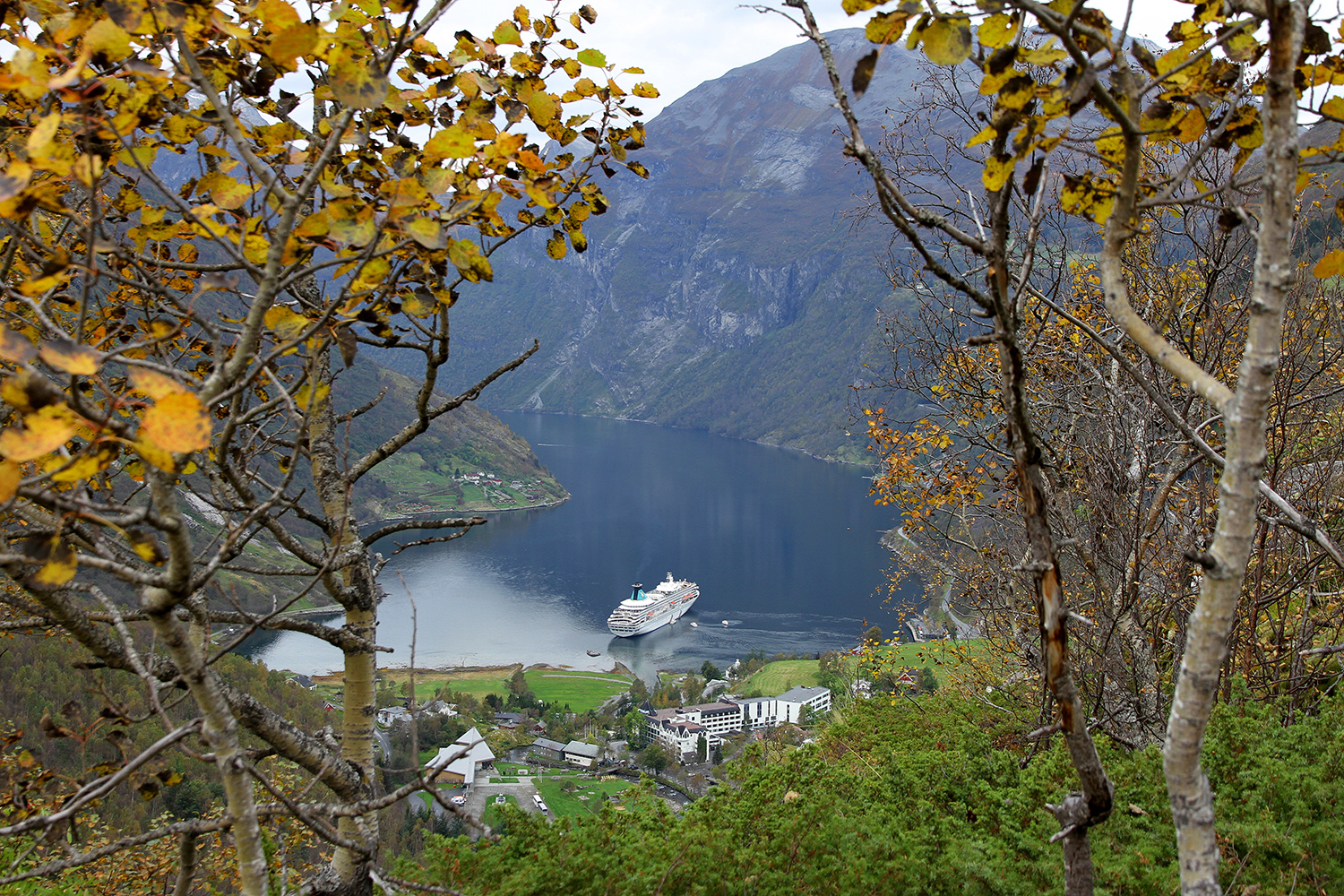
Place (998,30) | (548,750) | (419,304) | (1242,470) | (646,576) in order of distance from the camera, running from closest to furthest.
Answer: (1242,470) → (998,30) → (419,304) → (548,750) → (646,576)

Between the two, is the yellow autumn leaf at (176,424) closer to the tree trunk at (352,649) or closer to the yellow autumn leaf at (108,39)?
the yellow autumn leaf at (108,39)

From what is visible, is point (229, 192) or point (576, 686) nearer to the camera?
point (229, 192)

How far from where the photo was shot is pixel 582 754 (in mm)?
27594

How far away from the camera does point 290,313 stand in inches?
71.7

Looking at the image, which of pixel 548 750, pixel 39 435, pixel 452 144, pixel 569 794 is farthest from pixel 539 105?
pixel 548 750

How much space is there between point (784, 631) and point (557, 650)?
12.5 m

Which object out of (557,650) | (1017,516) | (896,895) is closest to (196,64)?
(896,895)

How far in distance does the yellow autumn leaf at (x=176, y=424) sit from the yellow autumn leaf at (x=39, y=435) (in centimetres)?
9

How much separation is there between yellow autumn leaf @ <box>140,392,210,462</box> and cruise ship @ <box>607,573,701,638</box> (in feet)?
151

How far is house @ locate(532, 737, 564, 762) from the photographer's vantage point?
27819mm

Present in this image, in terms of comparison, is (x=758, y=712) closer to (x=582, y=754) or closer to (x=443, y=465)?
(x=582, y=754)

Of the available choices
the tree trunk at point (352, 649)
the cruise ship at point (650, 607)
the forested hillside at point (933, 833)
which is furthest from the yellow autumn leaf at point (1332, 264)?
the cruise ship at point (650, 607)

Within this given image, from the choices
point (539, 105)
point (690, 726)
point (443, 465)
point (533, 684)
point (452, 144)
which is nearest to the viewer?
point (452, 144)

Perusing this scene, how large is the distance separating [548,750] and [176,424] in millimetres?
29528
